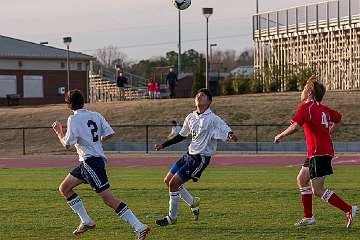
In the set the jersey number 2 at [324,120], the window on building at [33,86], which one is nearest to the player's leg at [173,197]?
the jersey number 2 at [324,120]

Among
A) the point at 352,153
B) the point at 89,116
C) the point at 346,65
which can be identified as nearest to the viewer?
the point at 89,116

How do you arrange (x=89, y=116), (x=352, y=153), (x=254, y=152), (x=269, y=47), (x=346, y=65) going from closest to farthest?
1. (x=89, y=116)
2. (x=352, y=153)
3. (x=254, y=152)
4. (x=346, y=65)
5. (x=269, y=47)

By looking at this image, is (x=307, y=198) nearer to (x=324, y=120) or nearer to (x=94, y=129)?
(x=324, y=120)

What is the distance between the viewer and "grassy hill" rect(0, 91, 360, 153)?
4250cm

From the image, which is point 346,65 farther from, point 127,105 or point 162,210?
point 162,210

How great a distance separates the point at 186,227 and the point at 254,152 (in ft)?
83.0

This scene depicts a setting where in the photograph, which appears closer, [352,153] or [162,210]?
[162,210]

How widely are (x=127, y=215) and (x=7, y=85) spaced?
58.9 m

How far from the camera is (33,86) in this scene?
7075 cm

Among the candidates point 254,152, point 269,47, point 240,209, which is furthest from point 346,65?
point 240,209

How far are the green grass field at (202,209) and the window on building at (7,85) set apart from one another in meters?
45.6

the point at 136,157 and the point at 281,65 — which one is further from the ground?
the point at 281,65

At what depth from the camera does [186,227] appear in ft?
40.8

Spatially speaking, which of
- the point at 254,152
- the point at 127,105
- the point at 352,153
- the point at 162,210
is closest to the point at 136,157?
the point at 254,152
